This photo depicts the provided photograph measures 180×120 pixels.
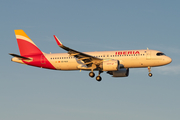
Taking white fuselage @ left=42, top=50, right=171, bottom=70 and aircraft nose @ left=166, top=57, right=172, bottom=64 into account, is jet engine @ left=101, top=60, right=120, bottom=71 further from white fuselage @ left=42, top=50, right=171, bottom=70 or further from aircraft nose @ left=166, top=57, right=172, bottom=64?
aircraft nose @ left=166, top=57, right=172, bottom=64

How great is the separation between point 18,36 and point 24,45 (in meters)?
2.42

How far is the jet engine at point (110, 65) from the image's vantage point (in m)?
52.2

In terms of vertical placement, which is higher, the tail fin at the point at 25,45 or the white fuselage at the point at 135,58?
the tail fin at the point at 25,45

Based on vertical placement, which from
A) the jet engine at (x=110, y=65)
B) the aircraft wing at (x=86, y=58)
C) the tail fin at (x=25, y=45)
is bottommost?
the jet engine at (x=110, y=65)

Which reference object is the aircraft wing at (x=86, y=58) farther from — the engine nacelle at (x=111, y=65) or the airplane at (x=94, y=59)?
the engine nacelle at (x=111, y=65)

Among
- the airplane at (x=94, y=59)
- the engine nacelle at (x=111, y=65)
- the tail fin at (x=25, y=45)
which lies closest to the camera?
the engine nacelle at (x=111, y=65)

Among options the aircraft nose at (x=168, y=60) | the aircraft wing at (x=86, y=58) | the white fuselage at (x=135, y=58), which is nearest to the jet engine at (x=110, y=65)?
the aircraft wing at (x=86, y=58)

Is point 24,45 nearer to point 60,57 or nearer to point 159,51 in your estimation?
point 60,57

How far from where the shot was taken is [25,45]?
60406 mm

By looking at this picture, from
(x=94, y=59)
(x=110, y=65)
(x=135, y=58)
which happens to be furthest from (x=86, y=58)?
(x=135, y=58)

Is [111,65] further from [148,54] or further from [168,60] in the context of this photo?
[168,60]

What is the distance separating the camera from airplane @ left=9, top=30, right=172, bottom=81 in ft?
→ 174

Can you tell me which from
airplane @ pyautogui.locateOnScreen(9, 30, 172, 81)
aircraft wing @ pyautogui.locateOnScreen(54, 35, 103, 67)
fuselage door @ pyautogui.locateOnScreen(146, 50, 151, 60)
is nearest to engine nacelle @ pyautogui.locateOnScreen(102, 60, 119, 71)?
airplane @ pyautogui.locateOnScreen(9, 30, 172, 81)

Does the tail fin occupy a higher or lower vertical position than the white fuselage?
higher
